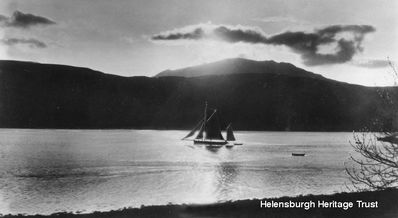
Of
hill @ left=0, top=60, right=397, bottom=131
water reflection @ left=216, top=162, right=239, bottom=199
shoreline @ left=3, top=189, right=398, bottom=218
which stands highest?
hill @ left=0, top=60, right=397, bottom=131

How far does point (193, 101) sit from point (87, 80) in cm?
4617

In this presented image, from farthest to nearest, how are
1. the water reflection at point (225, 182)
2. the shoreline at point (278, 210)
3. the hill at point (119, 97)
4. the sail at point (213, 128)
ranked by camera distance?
the hill at point (119, 97) < the sail at point (213, 128) < the water reflection at point (225, 182) < the shoreline at point (278, 210)

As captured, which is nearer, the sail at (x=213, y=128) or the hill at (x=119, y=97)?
the sail at (x=213, y=128)

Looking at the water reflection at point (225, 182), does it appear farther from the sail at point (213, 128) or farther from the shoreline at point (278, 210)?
the sail at point (213, 128)

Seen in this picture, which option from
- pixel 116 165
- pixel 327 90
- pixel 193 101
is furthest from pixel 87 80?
pixel 116 165

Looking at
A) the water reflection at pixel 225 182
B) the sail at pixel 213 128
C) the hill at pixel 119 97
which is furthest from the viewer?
the hill at pixel 119 97

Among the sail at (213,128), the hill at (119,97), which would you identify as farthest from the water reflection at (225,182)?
the hill at (119,97)

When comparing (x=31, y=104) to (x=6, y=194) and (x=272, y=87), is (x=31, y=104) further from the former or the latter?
(x=6, y=194)

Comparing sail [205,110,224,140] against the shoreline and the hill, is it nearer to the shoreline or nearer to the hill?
the shoreline

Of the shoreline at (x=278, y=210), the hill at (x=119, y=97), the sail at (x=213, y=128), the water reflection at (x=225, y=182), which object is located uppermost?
the hill at (x=119, y=97)

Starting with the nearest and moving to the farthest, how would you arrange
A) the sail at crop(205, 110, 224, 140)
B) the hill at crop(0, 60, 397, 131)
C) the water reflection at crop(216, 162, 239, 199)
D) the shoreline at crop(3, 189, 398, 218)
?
1. the shoreline at crop(3, 189, 398, 218)
2. the water reflection at crop(216, 162, 239, 199)
3. the sail at crop(205, 110, 224, 140)
4. the hill at crop(0, 60, 397, 131)

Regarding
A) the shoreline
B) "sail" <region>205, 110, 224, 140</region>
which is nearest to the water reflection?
the shoreline

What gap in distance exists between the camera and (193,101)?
191 meters

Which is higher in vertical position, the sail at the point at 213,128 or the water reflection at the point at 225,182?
the sail at the point at 213,128
